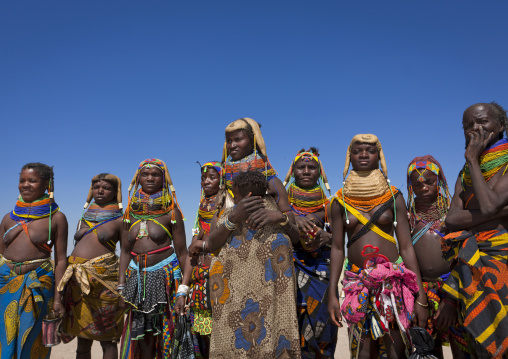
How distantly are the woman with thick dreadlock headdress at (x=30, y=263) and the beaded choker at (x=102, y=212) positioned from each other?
1.89 feet

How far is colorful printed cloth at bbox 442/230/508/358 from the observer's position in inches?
115

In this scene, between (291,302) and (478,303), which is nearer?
(478,303)

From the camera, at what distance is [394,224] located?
393 centimetres

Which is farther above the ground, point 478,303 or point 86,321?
point 478,303

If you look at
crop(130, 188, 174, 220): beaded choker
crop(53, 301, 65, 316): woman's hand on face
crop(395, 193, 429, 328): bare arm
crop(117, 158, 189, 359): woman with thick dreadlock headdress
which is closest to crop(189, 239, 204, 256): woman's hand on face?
crop(117, 158, 189, 359): woman with thick dreadlock headdress

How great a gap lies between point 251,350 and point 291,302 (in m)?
0.57

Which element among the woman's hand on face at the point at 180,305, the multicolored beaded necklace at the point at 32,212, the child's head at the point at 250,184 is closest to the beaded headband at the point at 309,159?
the child's head at the point at 250,184

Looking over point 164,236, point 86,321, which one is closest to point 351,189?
point 164,236

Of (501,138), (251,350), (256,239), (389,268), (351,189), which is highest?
(501,138)

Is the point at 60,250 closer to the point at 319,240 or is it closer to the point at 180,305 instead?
the point at 180,305

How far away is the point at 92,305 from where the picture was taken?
5.89 metres

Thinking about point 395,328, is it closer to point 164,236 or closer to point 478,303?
point 478,303

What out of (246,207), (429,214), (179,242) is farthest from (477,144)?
(179,242)

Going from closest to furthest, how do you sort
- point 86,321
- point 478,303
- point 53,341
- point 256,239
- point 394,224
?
1. point 478,303
2. point 256,239
3. point 394,224
4. point 53,341
5. point 86,321
